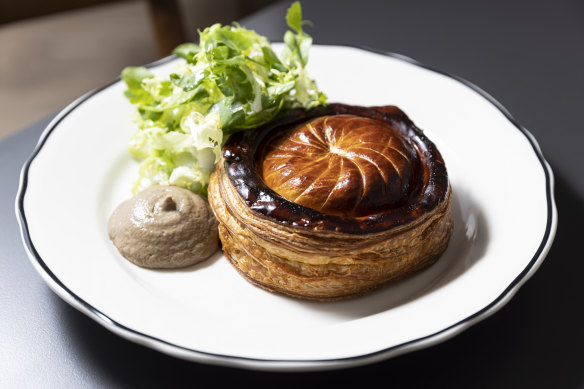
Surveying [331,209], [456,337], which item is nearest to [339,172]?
[331,209]

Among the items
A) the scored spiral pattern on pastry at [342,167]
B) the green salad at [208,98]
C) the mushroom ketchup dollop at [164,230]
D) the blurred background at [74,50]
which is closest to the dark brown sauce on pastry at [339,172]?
the scored spiral pattern on pastry at [342,167]

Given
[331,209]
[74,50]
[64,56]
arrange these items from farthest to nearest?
[74,50]
[64,56]
[331,209]

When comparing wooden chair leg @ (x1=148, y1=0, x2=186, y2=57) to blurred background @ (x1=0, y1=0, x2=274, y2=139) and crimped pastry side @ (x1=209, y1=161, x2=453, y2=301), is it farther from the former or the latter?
crimped pastry side @ (x1=209, y1=161, x2=453, y2=301)

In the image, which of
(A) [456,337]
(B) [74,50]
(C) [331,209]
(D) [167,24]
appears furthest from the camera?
(B) [74,50]

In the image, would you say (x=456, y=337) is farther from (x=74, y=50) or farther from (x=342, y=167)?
(x=74, y=50)

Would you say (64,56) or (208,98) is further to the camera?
(64,56)

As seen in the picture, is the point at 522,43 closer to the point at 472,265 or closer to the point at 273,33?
the point at 273,33

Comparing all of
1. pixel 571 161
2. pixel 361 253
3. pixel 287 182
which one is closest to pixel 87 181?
pixel 287 182

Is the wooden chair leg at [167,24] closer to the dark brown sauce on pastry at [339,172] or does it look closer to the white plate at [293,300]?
the white plate at [293,300]
